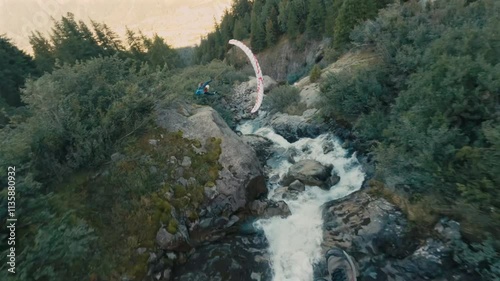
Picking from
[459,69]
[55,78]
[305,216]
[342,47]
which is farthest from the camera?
[342,47]

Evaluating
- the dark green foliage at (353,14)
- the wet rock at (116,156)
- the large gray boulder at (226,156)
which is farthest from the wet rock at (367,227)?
the dark green foliage at (353,14)

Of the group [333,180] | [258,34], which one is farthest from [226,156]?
Answer: [258,34]

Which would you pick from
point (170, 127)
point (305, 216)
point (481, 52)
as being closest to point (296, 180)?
point (305, 216)

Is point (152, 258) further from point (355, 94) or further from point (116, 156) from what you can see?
point (355, 94)

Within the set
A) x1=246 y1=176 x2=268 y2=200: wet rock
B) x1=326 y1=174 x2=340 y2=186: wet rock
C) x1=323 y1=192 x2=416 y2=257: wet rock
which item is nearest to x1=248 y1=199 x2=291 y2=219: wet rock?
x1=246 y1=176 x2=268 y2=200: wet rock

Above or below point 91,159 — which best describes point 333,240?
below

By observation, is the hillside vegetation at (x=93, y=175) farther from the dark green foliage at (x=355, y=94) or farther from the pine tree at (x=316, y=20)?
the pine tree at (x=316, y=20)

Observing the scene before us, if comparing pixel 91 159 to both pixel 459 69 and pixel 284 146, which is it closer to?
pixel 284 146
